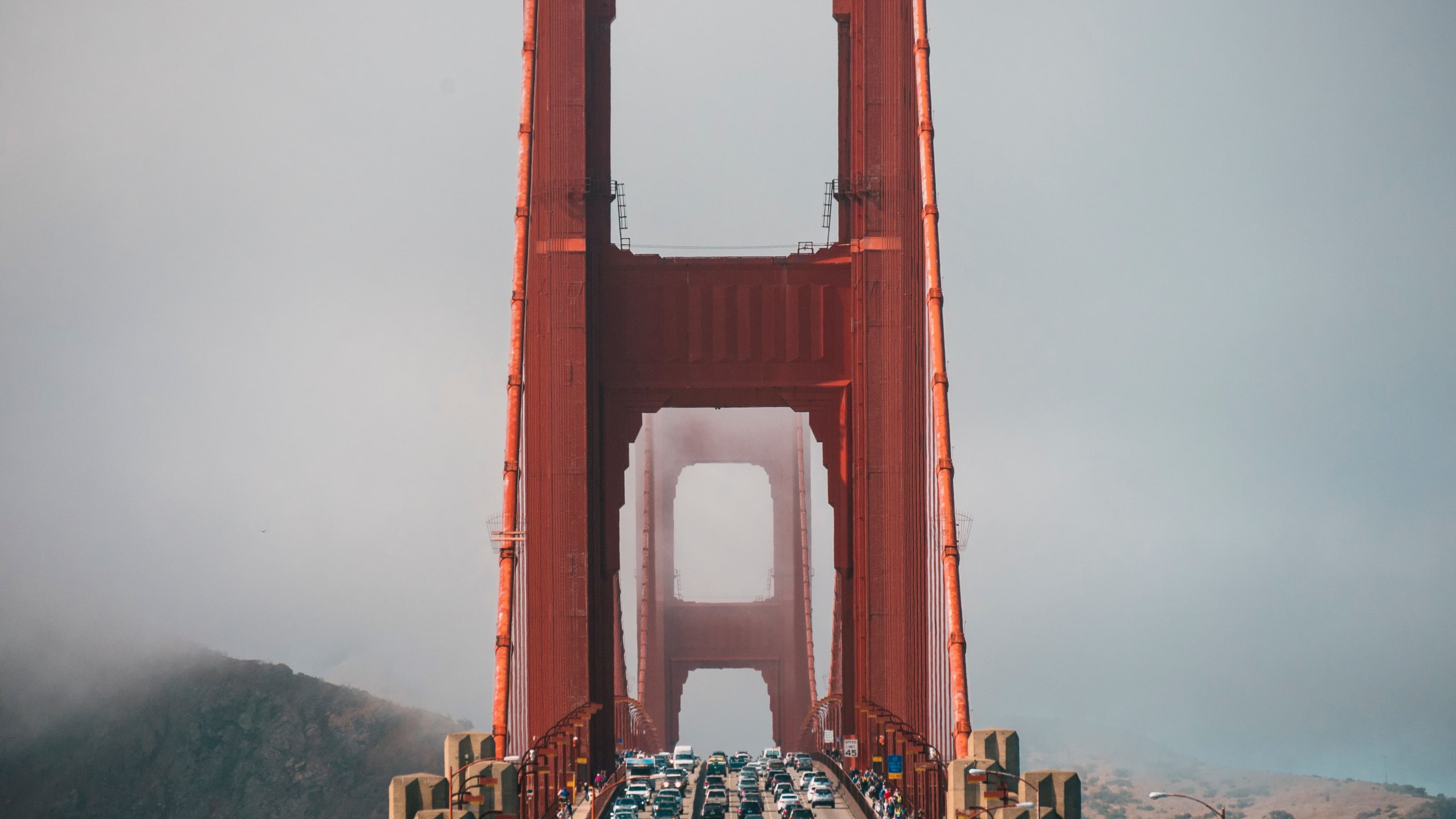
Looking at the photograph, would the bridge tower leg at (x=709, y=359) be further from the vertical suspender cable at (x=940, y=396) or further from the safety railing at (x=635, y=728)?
the safety railing at (x=635, y=728)

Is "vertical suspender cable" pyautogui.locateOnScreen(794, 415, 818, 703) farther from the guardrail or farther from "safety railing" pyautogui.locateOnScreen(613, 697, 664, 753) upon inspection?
the guardrail

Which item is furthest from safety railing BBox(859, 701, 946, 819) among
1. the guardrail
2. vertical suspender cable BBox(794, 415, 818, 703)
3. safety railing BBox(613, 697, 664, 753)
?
vertical suspender cable BBox(794, 415, 818, 703)

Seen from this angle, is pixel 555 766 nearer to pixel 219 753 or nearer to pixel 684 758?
pixel 684 758

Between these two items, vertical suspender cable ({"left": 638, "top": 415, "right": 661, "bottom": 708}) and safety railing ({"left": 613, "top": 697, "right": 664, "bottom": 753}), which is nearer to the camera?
safety railing ({"left": 613, "top": 697, "right": 664, "bottom": 753})

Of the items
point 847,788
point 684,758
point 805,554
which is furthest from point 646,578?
point 847,788

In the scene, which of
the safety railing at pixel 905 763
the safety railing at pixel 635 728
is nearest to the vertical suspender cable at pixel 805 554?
the safety railing at pixel 635 728

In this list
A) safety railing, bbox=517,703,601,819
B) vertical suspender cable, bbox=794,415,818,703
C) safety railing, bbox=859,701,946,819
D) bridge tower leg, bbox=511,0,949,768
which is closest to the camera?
safety railing, bbox=517,703,601,819
